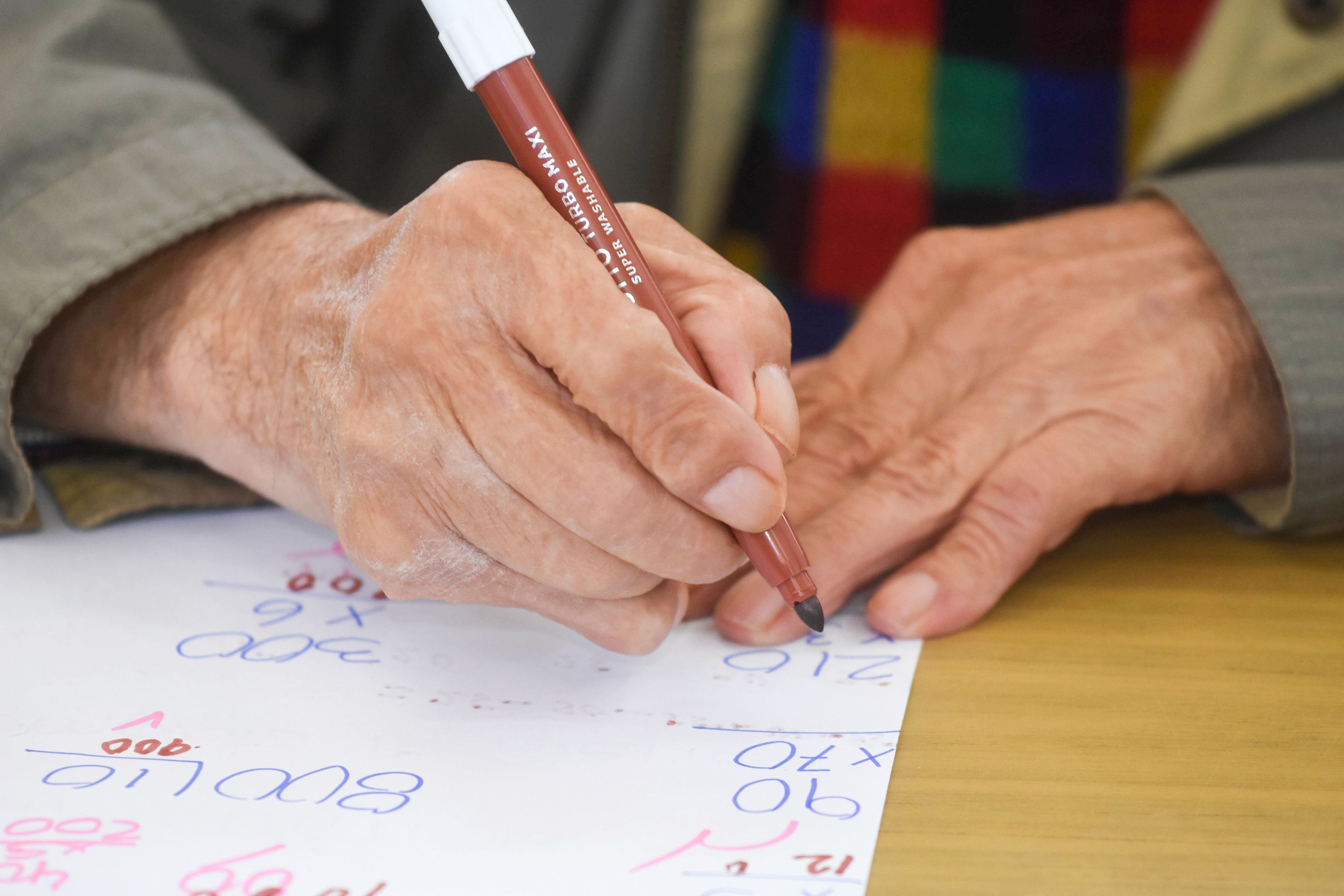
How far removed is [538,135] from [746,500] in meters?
0.16

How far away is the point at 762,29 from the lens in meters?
0.89

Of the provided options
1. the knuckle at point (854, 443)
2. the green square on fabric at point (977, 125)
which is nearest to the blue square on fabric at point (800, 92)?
the green square on fabric at point (977, 125)

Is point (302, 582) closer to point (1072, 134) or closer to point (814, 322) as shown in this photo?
point (814, 322)

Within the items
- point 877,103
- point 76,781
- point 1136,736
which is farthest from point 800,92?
point 76,781

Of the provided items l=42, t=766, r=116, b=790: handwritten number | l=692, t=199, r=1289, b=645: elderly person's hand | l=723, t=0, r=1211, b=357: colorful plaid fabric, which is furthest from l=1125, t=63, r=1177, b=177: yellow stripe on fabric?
l=42, t=766, r=116, b=790: handwritten number

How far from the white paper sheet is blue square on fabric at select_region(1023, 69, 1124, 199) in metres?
0.58

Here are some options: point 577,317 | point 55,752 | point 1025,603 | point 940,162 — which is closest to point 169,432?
point 55,752

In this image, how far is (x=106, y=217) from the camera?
0.56 metres

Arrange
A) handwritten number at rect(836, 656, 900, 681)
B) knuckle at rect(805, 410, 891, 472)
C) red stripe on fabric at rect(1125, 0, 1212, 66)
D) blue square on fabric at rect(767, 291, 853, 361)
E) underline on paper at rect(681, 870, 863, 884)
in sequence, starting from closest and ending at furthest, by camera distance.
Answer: underline on paper at rect(681, 870, 863, 884), handwritten number at rect(836, 656, 900, 681), knuckle at rect(805, 410, 891, 472), red stripe on fabric at rect(1125, 0, 1212, 66), blue square on fabric at rect(767, 291, 853, 361)

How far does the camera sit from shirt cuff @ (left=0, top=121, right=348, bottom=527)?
54 centimetres

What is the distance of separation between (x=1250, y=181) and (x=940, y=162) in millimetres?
348

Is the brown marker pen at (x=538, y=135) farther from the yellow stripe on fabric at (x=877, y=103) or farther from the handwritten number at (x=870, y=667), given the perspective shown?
the yellow stripe on fabric at (x=877, y=103)

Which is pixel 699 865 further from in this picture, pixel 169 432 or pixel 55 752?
pixel 169 432

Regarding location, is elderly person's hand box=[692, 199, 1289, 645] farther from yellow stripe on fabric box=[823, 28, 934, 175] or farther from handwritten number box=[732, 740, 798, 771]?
yellow stripe on fabric box=[823, 28, 934, 175]
